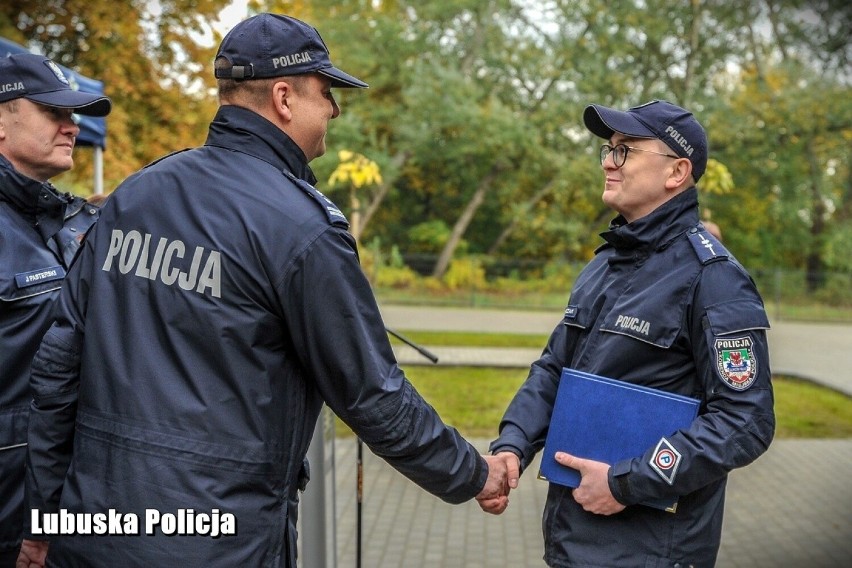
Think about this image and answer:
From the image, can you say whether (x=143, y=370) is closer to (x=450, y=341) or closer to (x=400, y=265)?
(x=450, y=341)

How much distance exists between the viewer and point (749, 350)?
248 centimetres

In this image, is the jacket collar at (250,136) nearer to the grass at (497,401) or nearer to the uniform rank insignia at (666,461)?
the uniform rank insignia at (666,461)

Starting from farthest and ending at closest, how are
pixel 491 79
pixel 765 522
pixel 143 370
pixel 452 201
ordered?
1. pixel 452 201
2. pixel 491 79
3. pixel 765 522
4. pixel 143 370

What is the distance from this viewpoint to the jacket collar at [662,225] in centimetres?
274

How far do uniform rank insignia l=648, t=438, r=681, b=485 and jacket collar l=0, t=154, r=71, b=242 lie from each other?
207 cm

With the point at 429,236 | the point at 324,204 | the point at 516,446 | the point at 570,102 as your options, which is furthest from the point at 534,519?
the point at 429,236

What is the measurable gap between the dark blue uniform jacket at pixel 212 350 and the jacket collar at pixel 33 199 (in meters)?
0.95

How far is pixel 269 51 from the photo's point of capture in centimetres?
228

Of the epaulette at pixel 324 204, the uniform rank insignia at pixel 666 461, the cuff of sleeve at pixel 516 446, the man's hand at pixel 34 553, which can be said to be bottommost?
the man's hand at pixel 34 553

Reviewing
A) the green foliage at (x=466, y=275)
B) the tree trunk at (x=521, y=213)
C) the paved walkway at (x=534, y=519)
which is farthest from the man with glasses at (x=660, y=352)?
the tree trunk at (x=521, y=213)

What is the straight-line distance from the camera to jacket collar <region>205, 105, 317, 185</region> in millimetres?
2277

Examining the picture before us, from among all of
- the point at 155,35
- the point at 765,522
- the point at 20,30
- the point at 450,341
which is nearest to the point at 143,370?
the point at 765,522

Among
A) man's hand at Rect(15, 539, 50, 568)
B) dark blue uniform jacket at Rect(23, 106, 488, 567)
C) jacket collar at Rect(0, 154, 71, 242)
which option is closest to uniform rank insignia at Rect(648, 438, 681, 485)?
dark blue uniform jacket at Rect(23, 106, 488, 567)

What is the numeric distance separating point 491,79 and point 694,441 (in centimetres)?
2721
